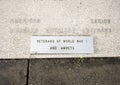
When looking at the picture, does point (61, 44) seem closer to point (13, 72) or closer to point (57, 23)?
point (57, 23)

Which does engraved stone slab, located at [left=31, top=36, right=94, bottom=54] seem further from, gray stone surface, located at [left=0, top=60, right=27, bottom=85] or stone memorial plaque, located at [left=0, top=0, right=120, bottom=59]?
gray stone surface, located at [left=0, top=60, right=27, bottom=85]

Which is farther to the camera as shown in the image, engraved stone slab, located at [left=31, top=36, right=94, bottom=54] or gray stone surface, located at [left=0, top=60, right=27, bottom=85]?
engraved stone slab, located at [left=31, top=36, right=94, bottom=54]

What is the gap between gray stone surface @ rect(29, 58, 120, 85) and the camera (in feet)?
6.65

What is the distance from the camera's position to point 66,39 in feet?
7.18

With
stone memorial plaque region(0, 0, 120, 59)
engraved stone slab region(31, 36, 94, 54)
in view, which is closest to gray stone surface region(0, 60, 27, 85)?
stone memorial plaque region(0, 0, 120, 59)

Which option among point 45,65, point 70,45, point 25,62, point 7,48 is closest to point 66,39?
point 70,45

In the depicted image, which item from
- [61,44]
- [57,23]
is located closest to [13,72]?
[61,44]

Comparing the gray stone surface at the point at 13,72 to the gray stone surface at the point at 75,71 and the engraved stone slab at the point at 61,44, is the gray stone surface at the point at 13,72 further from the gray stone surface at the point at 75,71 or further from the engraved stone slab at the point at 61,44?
the engraved stone slab at the point at 61,44

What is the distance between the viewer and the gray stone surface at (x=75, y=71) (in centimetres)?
203

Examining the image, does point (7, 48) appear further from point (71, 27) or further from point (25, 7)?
point (71, 27)

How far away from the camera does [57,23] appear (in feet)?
7.48

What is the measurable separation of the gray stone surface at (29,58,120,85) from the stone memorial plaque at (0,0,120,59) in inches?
3.2

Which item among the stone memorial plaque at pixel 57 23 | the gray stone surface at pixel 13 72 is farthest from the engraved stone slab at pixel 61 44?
the gray stone surface at pixel 13 72

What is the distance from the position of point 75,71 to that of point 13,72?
727 mm
